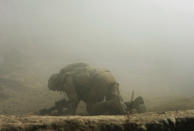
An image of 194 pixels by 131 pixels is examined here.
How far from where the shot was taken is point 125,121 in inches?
105

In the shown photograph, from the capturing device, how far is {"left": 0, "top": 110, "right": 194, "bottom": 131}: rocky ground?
8.07 feet

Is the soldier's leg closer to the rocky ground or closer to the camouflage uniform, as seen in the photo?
the camouflage uniform

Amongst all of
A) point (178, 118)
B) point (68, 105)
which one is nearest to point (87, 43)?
point (68, 105)

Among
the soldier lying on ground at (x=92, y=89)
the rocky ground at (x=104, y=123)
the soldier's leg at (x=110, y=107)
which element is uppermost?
the soldier lying on ground at (x=92, y=89)

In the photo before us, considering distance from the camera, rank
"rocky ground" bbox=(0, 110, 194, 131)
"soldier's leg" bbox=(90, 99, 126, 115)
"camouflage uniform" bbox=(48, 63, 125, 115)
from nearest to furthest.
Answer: "rocky ground" bbox=(0, 110, 194, 131), "soldier's leg" bbox=(90, 99, 126, 115), "camouflage uniform" bbox=(48, 63, 125, 115)

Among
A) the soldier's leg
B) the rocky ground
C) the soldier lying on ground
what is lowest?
the rocky ground

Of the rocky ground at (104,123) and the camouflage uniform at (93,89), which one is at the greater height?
the camouflage uniform at (93,89)

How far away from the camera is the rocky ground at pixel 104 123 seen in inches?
96.9

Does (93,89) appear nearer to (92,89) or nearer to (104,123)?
(92,89)

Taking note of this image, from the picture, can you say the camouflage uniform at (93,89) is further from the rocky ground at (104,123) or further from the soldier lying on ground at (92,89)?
the rocky ground at (104,123)

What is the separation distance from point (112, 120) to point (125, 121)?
0.42 feet

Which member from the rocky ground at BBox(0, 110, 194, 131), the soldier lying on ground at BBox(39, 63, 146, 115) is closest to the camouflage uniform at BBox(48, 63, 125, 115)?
the soldier lying on ground at BBox(39, 63, 146, 115)

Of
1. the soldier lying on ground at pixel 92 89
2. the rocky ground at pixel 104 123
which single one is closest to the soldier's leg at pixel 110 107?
the soldier lying on ground at pixel 92 89

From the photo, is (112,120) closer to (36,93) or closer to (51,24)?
(36,93)
